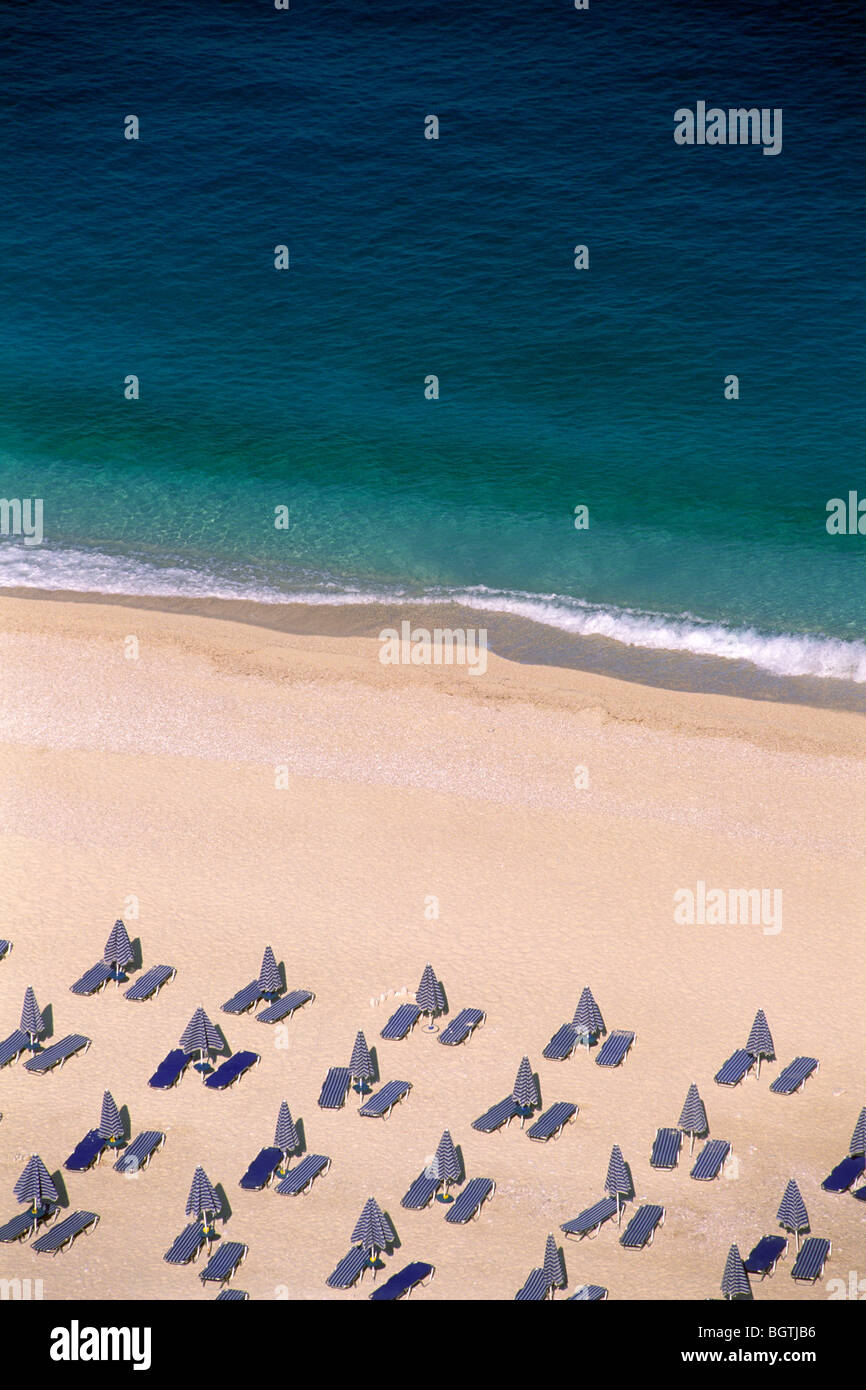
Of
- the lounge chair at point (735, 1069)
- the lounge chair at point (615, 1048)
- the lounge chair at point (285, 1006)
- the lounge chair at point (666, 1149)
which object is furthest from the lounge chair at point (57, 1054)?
the lounge chair at point (735, 1069)

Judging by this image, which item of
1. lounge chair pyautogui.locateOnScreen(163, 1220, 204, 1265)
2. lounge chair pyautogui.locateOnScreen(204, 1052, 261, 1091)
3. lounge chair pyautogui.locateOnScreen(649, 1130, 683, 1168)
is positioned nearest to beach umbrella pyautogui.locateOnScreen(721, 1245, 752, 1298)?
lounge chair pyautogui.locateOnScreen(649, 1130, 683, 1168)

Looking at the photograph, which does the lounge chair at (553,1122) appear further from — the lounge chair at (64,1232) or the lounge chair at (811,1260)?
the lounge chair at (64,1232)

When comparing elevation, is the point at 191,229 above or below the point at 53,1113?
above

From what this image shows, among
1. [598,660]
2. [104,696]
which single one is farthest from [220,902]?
[598,660]

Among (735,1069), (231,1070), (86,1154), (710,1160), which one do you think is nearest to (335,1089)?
(231,1070)

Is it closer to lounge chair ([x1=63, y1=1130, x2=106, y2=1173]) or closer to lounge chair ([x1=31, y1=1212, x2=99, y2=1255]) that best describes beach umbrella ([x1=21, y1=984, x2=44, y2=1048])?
lounge chair ([x1=63, y1=1130, x2=106, y2=1173])

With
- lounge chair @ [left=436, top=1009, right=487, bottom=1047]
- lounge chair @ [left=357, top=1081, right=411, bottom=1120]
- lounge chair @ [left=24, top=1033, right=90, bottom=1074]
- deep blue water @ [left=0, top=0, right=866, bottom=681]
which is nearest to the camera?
lounge chair @ [left=357, top=1081, right=411, bottom=1120]

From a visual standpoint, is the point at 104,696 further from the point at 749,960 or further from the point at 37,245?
the point at 37,245

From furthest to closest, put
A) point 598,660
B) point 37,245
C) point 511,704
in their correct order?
point 37,245 → point 598,660 → point 511,704
